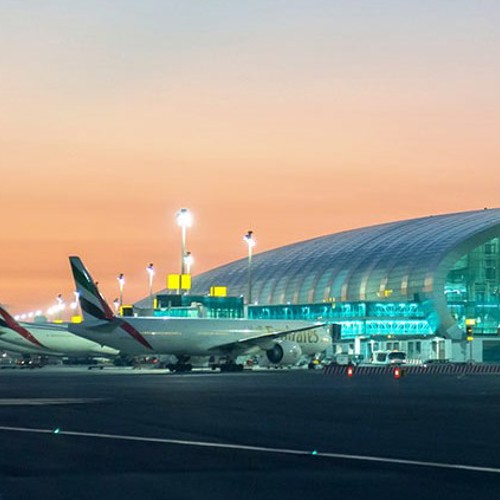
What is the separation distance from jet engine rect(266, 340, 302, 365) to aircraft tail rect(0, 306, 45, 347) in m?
30.7

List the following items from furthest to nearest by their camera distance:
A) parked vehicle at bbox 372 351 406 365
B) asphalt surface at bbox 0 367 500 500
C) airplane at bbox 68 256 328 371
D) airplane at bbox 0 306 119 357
→ parked vehicle at bbox 372 351 406 365, airplane at bbox 0 306 119 357, airplane at bbox 68 256 328 371, asphalt surface at bbox 0 367 500 500

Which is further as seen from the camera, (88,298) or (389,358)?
(389,358)

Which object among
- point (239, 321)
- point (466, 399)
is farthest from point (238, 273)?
point (466, 399)

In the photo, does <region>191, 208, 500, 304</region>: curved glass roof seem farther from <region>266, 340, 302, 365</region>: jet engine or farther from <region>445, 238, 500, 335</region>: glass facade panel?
<region>266, 340, 302, 365</region>: jet engine

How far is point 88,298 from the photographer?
8825 centimetres

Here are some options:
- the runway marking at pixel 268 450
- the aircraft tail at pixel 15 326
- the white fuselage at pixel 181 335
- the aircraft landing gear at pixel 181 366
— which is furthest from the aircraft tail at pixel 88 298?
the runway marking at pixel 268 450

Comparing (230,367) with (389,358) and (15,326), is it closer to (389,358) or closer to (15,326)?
(15,326)

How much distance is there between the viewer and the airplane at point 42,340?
114m

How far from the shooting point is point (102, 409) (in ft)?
119

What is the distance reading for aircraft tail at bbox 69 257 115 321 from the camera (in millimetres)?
87875

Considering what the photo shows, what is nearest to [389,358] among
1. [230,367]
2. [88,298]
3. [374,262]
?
[374,262]

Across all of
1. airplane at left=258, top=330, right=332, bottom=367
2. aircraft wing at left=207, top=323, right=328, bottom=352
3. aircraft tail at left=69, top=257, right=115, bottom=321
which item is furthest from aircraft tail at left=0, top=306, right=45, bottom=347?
aircraft wing at left=207, top=323, right=328, bottom=352

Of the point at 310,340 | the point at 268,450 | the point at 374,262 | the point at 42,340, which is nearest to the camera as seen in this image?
the point at 268,450

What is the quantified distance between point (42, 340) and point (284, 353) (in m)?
33.4
